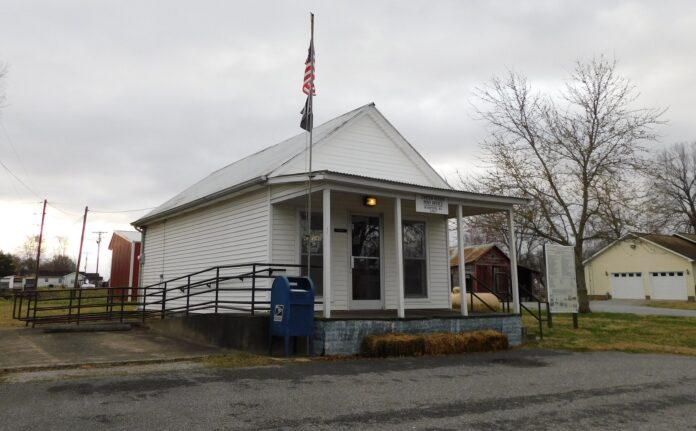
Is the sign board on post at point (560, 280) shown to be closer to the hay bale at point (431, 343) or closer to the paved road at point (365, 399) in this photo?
the hay bale at point (431, 343)

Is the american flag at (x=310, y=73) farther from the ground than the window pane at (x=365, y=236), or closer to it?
farther from the ground

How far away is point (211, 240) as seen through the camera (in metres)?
13.5

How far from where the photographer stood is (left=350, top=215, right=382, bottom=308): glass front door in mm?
11961

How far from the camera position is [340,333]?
29.9 ft

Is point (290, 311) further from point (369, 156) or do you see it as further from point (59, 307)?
point (59, 307)

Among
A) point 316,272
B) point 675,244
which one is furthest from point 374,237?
point 675,244

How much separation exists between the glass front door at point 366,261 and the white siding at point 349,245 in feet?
0.50

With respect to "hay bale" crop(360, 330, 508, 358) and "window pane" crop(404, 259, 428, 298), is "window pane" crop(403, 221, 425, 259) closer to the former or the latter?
"window pane" crop(404, 259, 428, 298)

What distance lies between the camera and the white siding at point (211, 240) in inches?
456

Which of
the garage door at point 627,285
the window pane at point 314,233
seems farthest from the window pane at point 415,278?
the garage door at point 627,285

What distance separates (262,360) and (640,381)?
5869mm

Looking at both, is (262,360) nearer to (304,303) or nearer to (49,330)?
(304,303)

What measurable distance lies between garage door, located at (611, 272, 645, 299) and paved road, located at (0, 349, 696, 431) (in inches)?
1345

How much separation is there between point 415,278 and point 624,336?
600 centimetres
